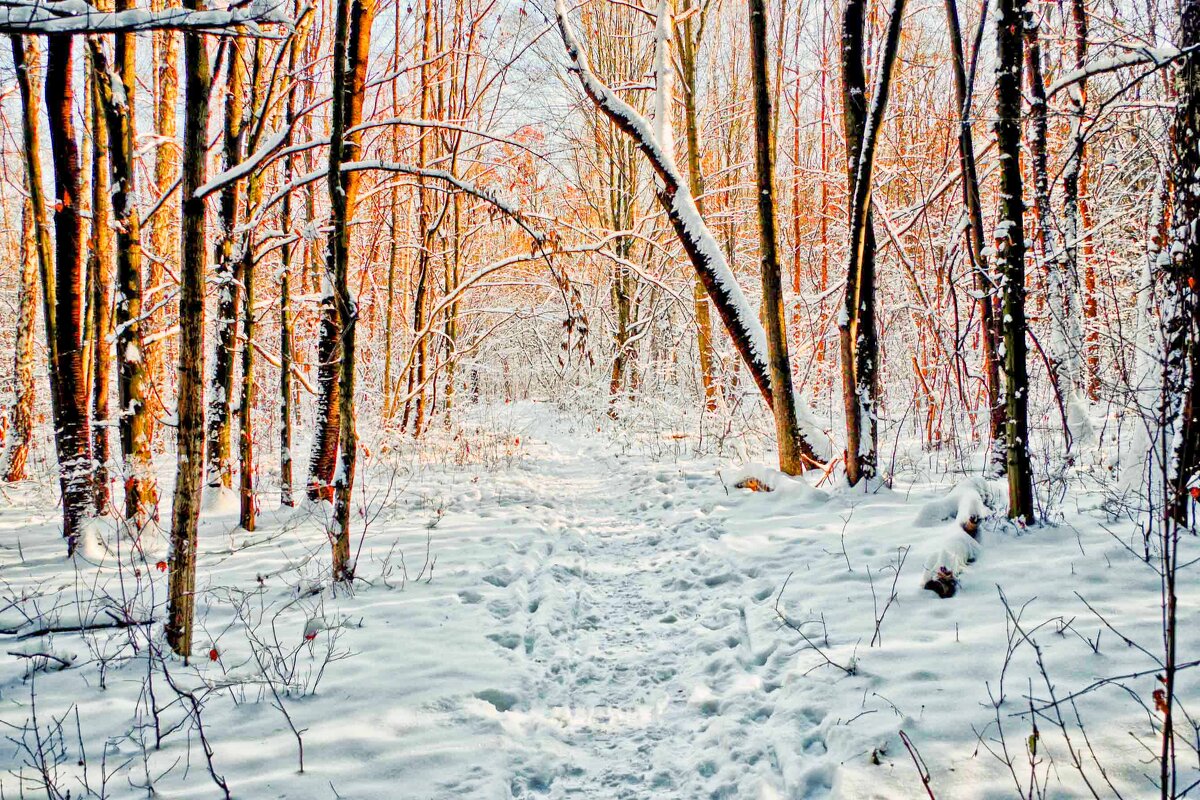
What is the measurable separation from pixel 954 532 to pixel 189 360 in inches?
178

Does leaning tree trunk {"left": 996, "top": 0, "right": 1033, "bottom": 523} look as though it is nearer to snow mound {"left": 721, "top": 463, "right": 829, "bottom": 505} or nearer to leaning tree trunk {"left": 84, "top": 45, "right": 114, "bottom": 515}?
snow mound {"left": 721, "top": 463, "right": 829, "bottom": 505}

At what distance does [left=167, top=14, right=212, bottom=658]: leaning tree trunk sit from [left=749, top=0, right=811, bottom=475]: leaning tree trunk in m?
5.03

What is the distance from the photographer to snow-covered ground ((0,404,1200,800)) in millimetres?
2420

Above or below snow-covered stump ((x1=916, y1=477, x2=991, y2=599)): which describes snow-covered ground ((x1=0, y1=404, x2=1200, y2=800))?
below

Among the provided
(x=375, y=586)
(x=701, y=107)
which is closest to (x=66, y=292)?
(x=375, y=586)

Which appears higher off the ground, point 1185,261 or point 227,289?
point 227,289

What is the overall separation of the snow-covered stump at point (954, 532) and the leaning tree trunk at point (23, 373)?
39.1 feet

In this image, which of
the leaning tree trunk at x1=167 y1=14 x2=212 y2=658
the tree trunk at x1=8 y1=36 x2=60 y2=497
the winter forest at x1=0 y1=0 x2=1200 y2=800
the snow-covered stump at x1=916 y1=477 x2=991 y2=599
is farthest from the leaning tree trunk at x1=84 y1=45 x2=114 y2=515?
the snow-covered stump at x1=916 y1=477 x2=991 y2=599

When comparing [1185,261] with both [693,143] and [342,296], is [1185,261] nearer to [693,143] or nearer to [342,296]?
[342,296]

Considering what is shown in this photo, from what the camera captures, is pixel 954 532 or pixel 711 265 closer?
pixel 954 532

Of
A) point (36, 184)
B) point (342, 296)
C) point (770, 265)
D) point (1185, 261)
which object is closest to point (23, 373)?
point (36, 184)

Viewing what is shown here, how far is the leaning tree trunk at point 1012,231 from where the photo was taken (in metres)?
3.97

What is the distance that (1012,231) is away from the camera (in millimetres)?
3984

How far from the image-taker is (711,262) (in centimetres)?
682
